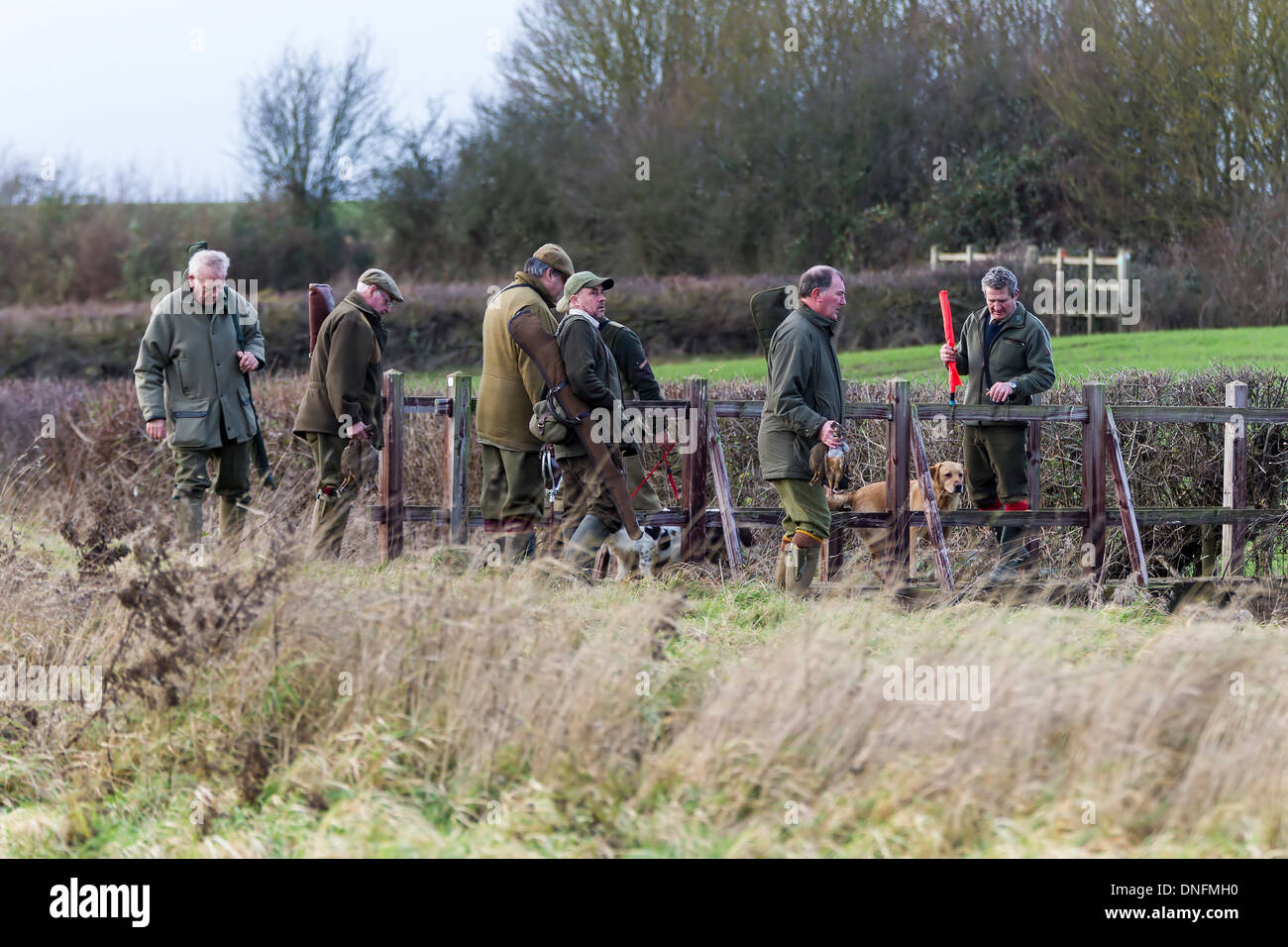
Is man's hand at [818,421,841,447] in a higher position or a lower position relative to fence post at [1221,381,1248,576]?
higher

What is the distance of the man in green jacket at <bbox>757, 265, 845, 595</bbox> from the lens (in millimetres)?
6961

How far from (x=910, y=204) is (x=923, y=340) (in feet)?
25.9

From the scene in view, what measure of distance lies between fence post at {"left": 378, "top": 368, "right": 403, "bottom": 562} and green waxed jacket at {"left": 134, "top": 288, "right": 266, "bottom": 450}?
3.15 feet

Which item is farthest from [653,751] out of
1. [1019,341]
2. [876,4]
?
[876,4]

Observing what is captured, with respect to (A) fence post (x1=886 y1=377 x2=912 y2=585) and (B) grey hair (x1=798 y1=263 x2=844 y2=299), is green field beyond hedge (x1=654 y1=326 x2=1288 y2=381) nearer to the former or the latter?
(A) fence post (x1=886 y1=377 x2=912 y2=585)

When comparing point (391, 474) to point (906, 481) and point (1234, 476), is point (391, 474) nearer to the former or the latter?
point (906, 481)

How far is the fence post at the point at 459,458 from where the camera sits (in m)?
8.35

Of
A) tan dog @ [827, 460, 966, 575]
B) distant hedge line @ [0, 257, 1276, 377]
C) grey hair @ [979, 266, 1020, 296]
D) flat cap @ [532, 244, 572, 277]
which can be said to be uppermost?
distant hedge line @ [0, 257, 1276, 377]

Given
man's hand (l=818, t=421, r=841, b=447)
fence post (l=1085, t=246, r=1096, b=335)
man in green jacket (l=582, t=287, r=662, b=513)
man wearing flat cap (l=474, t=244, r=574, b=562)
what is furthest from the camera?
fence post (l=1085, t=246, r=1096, b=335)

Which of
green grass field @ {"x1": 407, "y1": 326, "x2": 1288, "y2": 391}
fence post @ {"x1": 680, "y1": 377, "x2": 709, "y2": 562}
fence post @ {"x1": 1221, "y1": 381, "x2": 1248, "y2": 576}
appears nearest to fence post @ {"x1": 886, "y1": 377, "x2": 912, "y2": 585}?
fence post @ {"x1": 680, "y1": 377, "x2": 709, "y2": 562}

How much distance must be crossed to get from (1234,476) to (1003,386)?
2012 mm

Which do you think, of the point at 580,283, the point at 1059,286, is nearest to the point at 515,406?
the point at 580,283

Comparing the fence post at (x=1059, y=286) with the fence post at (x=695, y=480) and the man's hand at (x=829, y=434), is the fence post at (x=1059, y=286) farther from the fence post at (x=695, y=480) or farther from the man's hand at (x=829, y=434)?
the man's hand at (x=829, y=434)

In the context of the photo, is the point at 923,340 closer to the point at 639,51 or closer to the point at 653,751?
the point at 639,51
